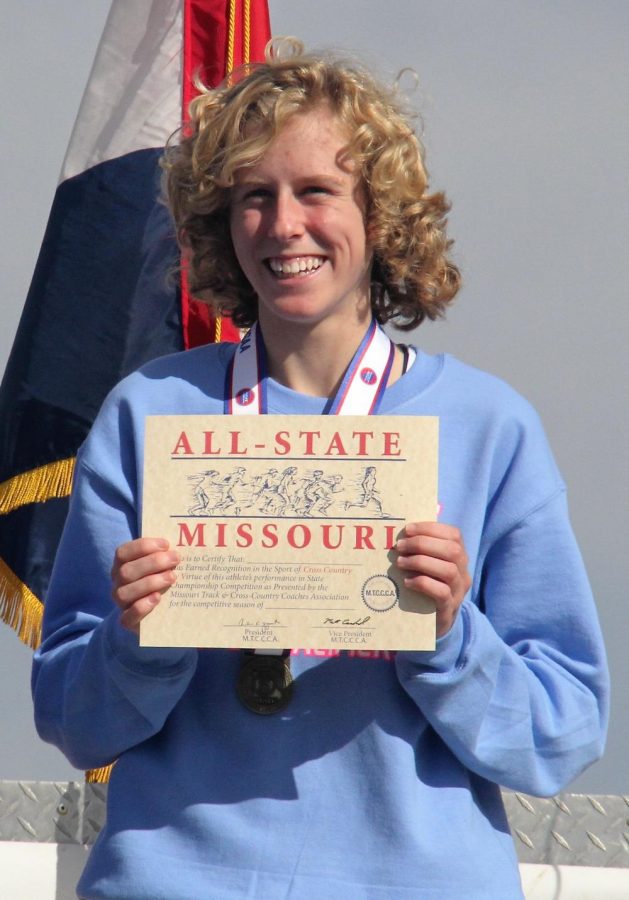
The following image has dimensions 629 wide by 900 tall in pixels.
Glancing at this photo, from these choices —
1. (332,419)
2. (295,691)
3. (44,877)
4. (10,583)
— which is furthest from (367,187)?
(10,583)

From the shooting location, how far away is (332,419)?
2.23 metres

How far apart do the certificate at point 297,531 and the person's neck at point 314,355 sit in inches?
12.1

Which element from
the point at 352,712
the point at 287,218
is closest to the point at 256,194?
the point at 287,218

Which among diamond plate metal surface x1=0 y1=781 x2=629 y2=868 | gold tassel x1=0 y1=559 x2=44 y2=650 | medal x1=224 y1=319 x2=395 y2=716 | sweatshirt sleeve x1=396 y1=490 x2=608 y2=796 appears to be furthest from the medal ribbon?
gold tassel x1=0 y1=559 x2=44 y2=650

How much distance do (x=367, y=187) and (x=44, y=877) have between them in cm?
183

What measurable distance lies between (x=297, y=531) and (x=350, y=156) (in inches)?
25.6

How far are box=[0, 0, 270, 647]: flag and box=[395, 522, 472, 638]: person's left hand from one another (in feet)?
7.39

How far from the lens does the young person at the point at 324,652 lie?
7.34 ft

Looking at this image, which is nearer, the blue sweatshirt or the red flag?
the blue sweatshirt

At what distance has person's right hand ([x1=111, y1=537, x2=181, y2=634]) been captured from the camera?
7.18ft

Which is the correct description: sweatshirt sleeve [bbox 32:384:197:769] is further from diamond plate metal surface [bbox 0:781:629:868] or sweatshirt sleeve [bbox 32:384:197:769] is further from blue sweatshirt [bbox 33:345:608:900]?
diamond plate metal surface [bbox 0:781:629:868]

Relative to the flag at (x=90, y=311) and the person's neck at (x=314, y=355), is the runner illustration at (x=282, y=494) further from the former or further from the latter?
the flag at (x=90, y=311)

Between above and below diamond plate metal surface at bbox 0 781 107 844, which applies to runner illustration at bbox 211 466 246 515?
above

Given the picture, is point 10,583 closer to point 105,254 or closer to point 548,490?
point 105,254
